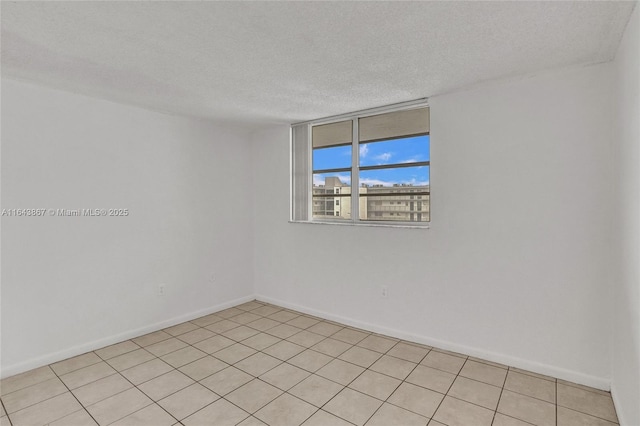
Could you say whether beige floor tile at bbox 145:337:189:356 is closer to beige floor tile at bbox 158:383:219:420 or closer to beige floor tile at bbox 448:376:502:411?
beige floor tile at bbox 158:383:219:420

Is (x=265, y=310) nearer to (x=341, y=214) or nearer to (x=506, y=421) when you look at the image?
(x=341, y=214)

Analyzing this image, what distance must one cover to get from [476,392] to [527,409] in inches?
12.6

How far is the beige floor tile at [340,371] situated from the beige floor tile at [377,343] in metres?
0.41

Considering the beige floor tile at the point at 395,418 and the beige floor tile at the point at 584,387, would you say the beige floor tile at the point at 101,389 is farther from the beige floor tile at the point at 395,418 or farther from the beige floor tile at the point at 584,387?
the beige floor tile at the point at 584,387

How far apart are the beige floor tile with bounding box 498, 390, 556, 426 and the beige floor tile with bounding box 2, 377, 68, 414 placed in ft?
10.5

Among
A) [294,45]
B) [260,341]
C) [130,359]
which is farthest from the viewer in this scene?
[260,341]

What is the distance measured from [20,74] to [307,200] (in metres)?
2.92

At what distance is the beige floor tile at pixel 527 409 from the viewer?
213 cm

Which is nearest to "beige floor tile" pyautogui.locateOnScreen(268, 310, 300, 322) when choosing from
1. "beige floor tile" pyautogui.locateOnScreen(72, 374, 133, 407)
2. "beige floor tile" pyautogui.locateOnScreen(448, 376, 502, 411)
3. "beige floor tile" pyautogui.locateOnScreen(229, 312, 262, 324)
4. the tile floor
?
"beige floor tile" pyautogui.locateOnScreen(229, 312, 262, 324)

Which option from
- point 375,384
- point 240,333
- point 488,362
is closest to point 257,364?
point 240,333

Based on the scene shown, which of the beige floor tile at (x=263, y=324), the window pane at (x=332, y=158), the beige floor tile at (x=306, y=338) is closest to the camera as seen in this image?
the beige floor tile at (x=306, y=338)

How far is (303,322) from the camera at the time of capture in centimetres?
392

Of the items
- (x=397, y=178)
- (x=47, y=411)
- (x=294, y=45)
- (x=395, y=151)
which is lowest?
(x=47, y=411)

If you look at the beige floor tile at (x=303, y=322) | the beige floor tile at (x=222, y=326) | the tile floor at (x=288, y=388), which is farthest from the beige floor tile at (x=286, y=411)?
the beige floor tile at (x=222, y=326)
